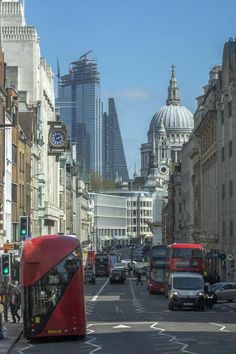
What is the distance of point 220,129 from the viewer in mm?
98500

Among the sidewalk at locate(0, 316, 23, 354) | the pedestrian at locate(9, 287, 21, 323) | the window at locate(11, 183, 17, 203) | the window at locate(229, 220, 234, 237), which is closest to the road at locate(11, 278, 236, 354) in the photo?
the sidewalk at locate(0, 316, 23, 354)

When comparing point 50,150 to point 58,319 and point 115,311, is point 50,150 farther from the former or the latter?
point 58,319

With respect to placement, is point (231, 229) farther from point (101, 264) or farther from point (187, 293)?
point (101, 264)

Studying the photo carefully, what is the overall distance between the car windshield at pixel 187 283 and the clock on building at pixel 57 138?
78864 mm

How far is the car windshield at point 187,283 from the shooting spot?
183 feet

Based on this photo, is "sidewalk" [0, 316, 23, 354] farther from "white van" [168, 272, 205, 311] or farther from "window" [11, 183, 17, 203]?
"window" [11, 183, 17, 203]

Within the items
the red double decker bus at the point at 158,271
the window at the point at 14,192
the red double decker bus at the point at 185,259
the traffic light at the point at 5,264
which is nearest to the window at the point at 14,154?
the window at the point at 14,192

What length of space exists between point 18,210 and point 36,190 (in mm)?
24796

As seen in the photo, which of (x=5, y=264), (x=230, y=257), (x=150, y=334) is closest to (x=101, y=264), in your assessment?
(x=230, y=257)

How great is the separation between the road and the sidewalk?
283mm

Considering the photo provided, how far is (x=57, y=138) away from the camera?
135250mm

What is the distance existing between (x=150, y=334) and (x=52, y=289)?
5.33 m

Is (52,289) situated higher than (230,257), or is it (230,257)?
(230,257)

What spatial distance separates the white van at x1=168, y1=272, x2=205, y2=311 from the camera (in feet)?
183
